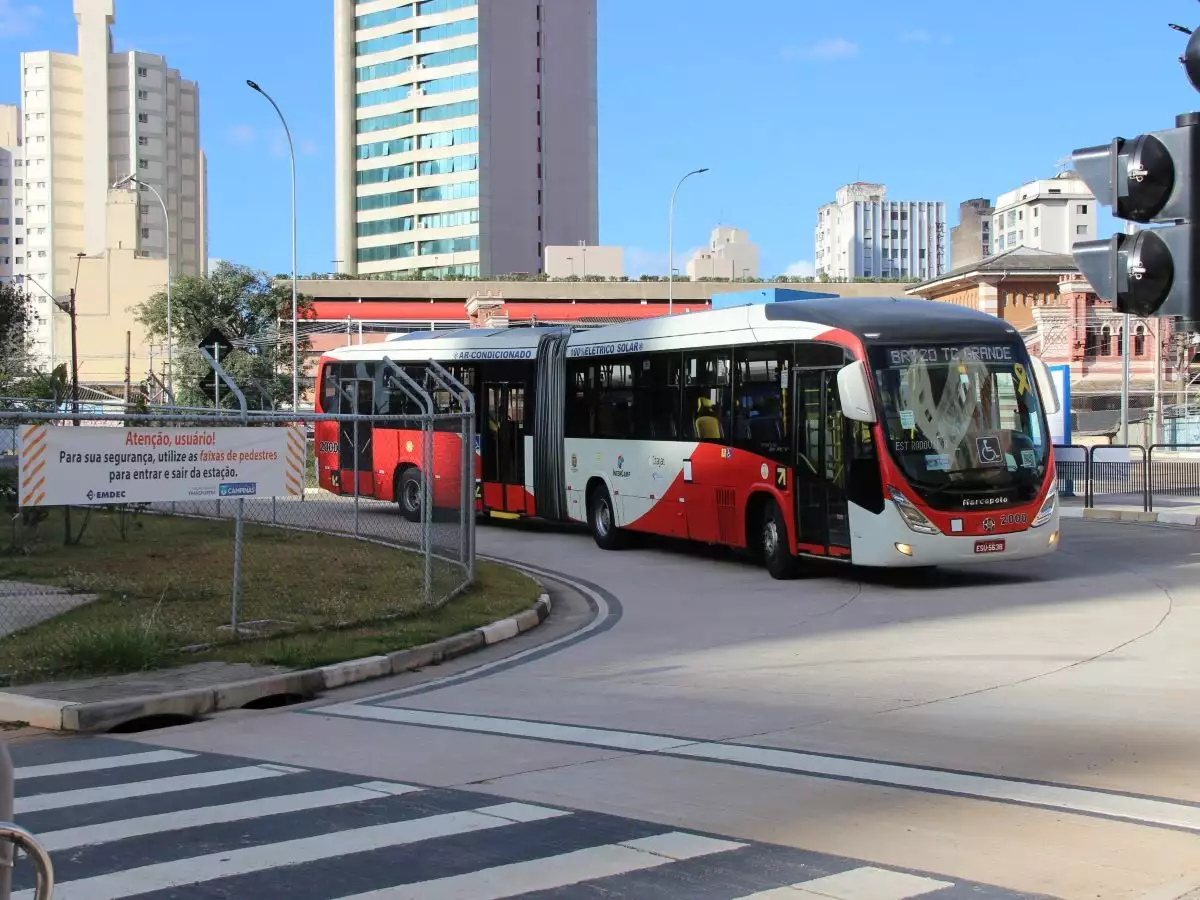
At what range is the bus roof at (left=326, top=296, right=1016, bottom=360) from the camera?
16.5 meters

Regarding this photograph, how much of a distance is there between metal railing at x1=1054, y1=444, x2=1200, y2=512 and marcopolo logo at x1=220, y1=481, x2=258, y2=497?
2059 centimetres

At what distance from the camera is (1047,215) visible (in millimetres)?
130000

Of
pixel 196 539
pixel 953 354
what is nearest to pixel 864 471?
pixel 953 354

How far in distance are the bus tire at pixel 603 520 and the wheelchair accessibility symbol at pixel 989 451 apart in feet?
24.2

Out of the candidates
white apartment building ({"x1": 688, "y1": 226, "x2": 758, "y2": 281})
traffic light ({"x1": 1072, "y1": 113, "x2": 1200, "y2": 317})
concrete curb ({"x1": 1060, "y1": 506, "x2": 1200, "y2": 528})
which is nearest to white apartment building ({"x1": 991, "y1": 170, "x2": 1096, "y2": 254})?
white apartment building ({"x1": 688, "y1": 226, "x2": 758, "y2": 281})

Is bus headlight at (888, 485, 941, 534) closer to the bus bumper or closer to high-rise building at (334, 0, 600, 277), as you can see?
the bus bumper

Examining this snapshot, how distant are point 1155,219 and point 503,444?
20.0 meters

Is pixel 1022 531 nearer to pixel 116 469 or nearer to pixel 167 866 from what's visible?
pixel 116 469

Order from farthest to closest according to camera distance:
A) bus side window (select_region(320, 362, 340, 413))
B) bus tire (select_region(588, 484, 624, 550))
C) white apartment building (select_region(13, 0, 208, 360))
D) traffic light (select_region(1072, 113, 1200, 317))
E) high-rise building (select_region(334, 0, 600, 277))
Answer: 1. white apartment building (select_region(13, 0, 208, 360))
2. high-rise building (select_region(334, 0, 600, 277))
3. bus side window (select_region(320, 362, 340, 413))
4. bus tire (select_region(588, 484, 624, 550))
5. traffic light (select_region(1072, 113, 1200, 317))

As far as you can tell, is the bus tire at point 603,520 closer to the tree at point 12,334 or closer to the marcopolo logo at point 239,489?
the marcopolo logo at point 239,489

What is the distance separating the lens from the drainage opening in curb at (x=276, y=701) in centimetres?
1041

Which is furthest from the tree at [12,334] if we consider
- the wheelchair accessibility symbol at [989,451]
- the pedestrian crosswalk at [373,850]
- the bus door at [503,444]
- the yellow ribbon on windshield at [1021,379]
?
the pedestrian crosswalk at [373,850]

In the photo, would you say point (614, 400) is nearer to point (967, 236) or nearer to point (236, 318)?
point (236, 318)

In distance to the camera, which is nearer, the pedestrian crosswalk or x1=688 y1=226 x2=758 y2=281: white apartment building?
the pedestrian crosswalk
